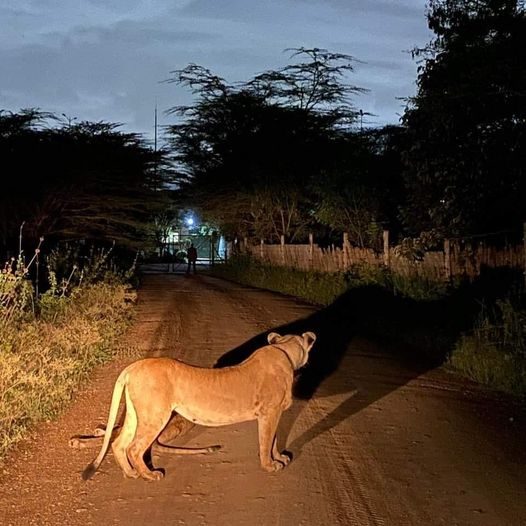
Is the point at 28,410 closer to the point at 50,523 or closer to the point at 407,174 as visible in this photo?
the point at 50,523

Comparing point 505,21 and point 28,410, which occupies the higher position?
point 505,21

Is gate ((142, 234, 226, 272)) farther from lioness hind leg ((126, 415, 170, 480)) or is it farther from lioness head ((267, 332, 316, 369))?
lioness hind leg ((126, 415, 170, 480))

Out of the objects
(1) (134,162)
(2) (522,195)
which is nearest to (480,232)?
(2) (522,195)

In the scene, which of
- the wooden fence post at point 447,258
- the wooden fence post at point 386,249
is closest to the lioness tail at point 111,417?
the wooden fence post at point 447,258

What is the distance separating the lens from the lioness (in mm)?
5211

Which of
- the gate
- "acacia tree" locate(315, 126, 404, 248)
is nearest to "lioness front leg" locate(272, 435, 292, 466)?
"acacia tree" locate(315, 126, 404, 248)

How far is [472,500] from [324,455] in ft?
4.23

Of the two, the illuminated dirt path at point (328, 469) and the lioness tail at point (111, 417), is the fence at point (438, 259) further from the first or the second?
the lioness tail at point (111, 417)

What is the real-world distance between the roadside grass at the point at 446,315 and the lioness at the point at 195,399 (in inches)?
164

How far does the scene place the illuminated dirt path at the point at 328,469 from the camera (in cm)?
470

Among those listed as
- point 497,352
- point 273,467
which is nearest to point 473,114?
point 497,352

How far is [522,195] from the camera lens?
14.5m

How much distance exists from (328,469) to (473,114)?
9351mm

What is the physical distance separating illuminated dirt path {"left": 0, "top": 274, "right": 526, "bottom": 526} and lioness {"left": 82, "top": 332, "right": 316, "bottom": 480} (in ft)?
0.53
